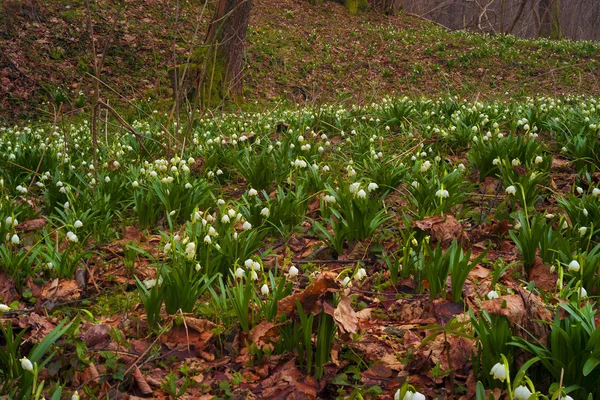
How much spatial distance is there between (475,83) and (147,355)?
498 inches

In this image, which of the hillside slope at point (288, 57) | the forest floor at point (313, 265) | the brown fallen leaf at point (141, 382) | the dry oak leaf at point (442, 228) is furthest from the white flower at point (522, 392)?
the hillside slope at point (288, 57)

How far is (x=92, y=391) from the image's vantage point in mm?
2064

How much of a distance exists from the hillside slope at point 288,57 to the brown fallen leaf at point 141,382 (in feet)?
23.5

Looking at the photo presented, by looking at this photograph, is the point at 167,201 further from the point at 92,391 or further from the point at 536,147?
the point at 536,147

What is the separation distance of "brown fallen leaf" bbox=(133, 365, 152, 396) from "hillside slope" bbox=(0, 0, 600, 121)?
7.16 m

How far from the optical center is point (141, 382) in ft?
6.84

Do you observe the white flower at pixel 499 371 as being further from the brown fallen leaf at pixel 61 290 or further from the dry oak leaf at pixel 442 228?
the brown fallen leaf at pixel 61 290

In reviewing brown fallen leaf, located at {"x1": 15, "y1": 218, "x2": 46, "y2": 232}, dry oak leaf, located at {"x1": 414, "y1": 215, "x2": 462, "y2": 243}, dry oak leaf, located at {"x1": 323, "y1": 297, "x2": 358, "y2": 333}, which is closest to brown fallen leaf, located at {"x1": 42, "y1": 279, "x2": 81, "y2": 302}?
brown fallen leaf, located at {"x1": 15, "y1": 218, "x2": 46, "y2": 232}

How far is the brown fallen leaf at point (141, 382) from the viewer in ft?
6.77

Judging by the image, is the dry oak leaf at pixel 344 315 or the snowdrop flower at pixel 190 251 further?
the snowdrop flower at pixel 190 251

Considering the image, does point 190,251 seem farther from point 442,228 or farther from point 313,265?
point 442,228

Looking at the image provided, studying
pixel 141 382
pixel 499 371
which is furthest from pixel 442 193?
pixel 141 382

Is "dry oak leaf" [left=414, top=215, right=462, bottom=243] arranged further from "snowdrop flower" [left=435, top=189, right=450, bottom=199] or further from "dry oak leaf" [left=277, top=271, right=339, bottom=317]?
"dry oak leaf" [left=277, top=271, right=339, bottom=317]

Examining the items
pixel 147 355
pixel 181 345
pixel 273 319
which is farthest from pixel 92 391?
pixel 273 319
